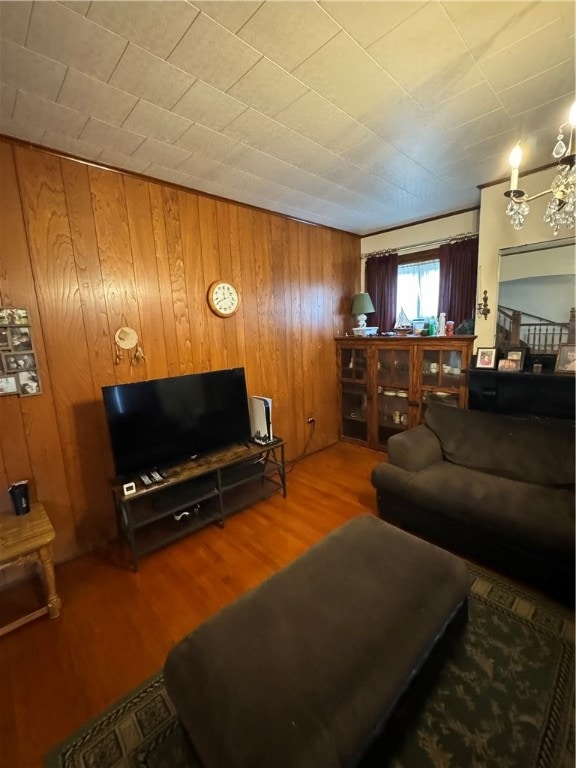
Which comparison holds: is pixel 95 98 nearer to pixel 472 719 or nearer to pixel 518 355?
pixel 472 719

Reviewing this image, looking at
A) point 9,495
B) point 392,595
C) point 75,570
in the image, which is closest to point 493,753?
point 392,595

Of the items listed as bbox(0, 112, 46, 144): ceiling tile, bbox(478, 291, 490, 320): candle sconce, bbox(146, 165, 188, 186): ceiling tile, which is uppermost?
bbox(146, 165, 188, 186): ceiling tile

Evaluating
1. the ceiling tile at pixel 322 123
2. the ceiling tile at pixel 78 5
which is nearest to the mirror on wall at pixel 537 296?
the ceiling tile at pixel 322 123

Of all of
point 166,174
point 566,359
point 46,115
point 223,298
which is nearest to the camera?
point 46,115

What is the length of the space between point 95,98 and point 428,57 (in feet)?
5.00

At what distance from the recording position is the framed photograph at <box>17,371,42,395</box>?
1923 millimetres

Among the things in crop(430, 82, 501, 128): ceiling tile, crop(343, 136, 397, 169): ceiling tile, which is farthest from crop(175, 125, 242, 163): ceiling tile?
crop(430, 82, 501, 128): ceiling tile

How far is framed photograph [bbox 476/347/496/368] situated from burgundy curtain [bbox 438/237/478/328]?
52 cm

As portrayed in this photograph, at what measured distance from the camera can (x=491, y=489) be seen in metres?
2.01

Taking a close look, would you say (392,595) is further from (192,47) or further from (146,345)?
(192,47)

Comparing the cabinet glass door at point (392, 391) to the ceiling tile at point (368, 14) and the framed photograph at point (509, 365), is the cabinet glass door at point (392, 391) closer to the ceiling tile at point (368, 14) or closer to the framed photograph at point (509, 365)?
the framed photograph at point (509, 365)

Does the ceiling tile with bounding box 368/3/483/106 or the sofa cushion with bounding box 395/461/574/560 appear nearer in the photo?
the ceiling tile with bounding box 368/3/483/106

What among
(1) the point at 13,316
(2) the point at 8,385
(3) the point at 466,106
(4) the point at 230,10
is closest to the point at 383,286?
(3) the point at 466,106

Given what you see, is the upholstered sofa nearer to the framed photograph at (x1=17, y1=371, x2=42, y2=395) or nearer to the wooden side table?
the wooden side table
